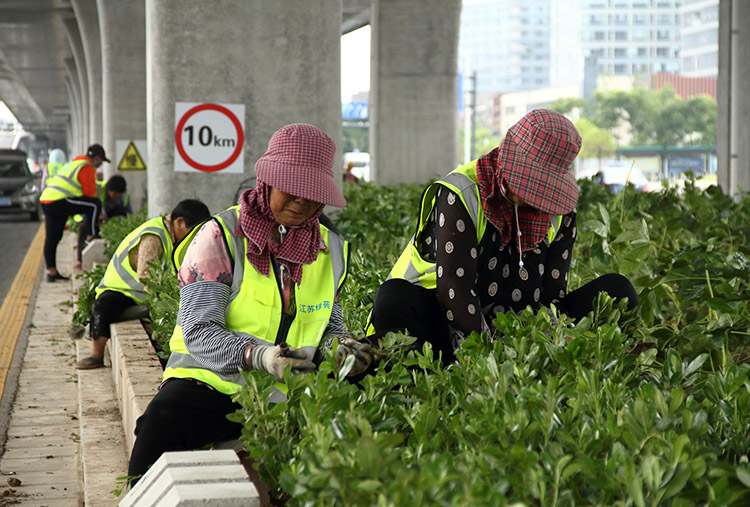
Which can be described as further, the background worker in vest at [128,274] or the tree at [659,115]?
the tree at [659,115]

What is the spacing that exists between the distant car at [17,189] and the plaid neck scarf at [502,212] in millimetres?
24442

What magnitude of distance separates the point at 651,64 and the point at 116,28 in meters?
133

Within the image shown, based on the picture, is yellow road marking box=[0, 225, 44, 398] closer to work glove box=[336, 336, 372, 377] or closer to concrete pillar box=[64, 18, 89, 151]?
work glove box=[336, 336, 372, 377]

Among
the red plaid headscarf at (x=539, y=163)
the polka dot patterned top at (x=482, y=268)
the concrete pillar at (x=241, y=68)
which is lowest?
the polka dot patterned top at (x=482, y=268)

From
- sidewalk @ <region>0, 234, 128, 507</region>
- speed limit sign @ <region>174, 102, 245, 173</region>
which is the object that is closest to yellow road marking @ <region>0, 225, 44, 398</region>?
sidewalk @ <region>0, 234, 128, 507</region>

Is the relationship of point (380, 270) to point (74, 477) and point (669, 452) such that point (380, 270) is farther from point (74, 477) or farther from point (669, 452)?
point (669, 452)

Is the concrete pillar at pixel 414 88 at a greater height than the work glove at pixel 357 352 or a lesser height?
greater

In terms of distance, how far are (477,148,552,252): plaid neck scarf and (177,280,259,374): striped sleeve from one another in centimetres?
109

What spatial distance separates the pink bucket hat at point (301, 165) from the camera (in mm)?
3033

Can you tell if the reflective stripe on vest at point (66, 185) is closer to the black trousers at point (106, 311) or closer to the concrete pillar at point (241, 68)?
the concrete pillar at point (241, 68)

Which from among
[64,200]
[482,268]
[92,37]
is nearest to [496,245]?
[482,268]

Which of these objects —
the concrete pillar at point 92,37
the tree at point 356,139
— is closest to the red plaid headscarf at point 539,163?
the concrete pillar at point 92,37

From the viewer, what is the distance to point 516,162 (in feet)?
11.4

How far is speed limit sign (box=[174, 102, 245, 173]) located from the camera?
24.2 ft
